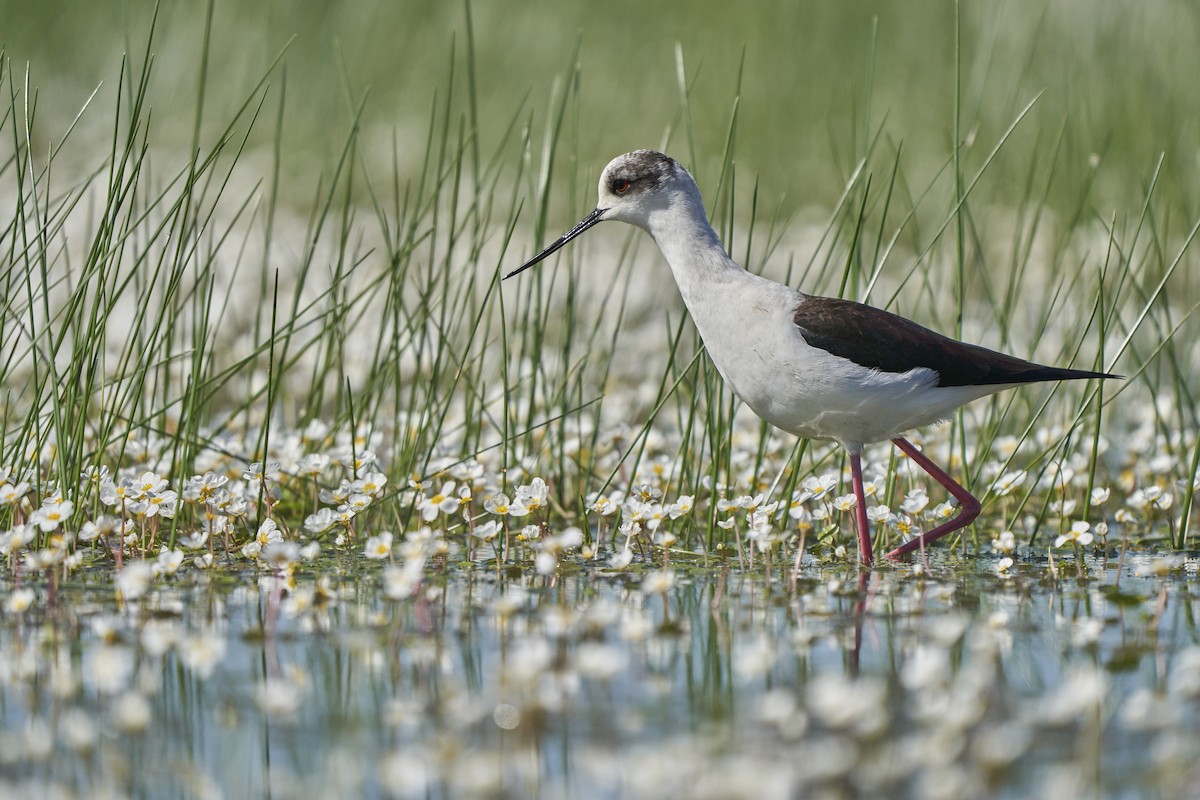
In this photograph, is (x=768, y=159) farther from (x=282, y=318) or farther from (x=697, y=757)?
(x=697, y=757)

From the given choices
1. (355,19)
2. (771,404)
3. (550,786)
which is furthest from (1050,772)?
(355,19)

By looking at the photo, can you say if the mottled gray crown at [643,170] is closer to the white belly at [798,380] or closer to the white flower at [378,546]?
the white belly at [798,380]

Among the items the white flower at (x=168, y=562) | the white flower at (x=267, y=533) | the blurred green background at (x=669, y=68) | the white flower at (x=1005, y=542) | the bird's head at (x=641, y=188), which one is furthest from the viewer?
the blurred green background at (x=669, y=68)

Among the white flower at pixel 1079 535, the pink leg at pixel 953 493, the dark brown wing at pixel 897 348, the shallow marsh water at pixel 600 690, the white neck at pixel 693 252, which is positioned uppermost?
the white neck at pixel 693 252

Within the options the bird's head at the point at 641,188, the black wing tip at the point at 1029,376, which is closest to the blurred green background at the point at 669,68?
the bird's head at the point at 641,188

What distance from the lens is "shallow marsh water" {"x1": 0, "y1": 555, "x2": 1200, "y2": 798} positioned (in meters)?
2.68

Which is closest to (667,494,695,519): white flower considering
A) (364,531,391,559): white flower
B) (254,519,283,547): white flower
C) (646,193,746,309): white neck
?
(646,193,746,309): white neck

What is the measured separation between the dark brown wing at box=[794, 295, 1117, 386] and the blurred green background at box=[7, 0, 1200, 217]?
4.85 meters

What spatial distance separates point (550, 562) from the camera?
12.5ft

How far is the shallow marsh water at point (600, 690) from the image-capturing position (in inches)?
105

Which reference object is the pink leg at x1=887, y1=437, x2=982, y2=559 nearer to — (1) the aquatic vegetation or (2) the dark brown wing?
(1) the aquatic vegetation

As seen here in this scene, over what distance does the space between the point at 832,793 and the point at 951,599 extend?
1673 mm

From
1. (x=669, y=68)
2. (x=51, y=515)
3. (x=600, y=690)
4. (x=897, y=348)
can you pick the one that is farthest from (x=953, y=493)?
(x=669, y=68)

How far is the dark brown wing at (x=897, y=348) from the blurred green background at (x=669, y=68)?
485cm
